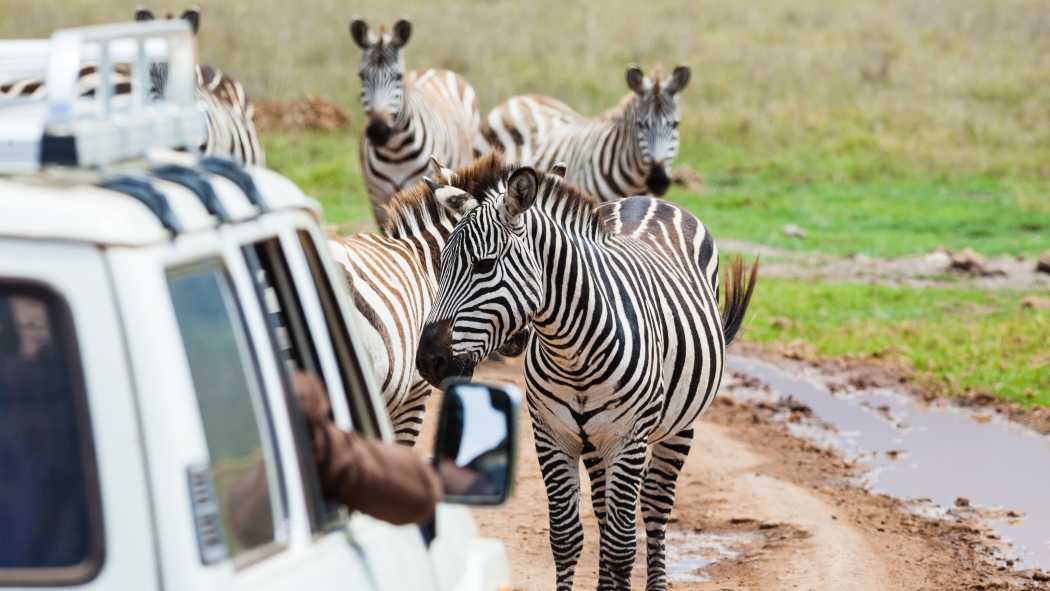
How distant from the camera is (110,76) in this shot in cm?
214

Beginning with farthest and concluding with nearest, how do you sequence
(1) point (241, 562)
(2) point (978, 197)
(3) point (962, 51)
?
(3) point (962, 51) < (2) point (978, 197) < (1) point (241, 562)

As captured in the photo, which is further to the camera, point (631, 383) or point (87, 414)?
point (631, 383)

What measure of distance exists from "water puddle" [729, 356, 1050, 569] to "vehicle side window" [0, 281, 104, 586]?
5.99m

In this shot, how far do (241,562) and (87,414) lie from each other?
307mm

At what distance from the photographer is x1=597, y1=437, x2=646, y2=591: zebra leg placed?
5.66 m

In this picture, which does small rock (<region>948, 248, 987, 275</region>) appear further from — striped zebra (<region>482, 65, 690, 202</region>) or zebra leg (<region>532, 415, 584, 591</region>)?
zebra leg (<region>532, 415, 584, 591</region>)

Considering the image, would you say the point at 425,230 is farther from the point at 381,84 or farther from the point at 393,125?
the point at 381,84

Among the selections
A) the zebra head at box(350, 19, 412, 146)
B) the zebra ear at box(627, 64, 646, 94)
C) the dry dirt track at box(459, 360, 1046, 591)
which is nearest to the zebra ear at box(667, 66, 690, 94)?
the zebra ear at box(627, 64, 646, 94)

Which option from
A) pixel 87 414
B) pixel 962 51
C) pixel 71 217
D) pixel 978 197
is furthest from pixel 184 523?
pixel 962 51

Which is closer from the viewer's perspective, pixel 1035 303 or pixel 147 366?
pixel 147 366

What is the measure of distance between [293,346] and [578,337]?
296 centimetres

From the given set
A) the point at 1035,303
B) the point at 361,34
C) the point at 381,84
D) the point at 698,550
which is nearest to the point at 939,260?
the point at 1035,303

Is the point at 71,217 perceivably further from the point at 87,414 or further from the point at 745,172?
the point at 745,172

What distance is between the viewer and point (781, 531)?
754 centimetres
